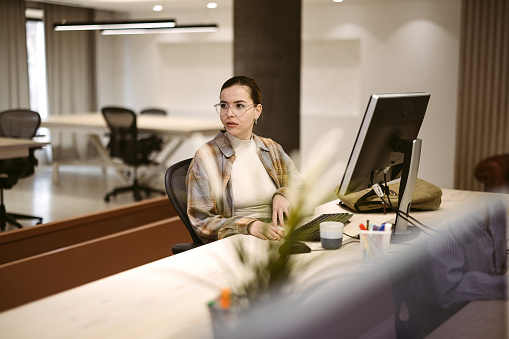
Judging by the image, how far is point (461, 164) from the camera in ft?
22.4

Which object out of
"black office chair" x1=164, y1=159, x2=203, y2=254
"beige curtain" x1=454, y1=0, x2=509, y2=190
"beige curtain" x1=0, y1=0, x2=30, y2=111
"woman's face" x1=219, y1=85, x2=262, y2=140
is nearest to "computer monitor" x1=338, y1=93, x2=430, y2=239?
"woman's face" x1=219, y1=85, x2=262, y2=140

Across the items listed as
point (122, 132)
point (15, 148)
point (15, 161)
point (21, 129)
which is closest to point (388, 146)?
point (15, 148)

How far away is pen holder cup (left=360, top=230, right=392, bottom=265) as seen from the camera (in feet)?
6.29

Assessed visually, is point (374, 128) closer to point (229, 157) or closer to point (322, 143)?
point (229, 157)

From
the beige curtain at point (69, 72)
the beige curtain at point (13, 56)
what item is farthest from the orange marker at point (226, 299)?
the beige curtain at point (69, 72)

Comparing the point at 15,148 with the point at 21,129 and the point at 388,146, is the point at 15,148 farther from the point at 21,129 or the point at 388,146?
the point at 388,146

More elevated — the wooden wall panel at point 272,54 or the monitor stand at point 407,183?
the wooden wall panel at point 272,54

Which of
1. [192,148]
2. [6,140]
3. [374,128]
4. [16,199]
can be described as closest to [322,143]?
[374,128]

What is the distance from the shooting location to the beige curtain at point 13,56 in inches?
339

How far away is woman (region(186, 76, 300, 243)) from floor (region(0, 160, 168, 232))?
151 inches

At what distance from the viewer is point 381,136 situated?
6.89 ft

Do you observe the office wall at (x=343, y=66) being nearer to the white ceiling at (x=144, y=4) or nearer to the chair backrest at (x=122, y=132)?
the white ceiling at (x=144, y=4)

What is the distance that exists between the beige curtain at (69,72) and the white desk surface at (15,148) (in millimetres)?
3820

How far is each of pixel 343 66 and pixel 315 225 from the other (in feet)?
21.2
